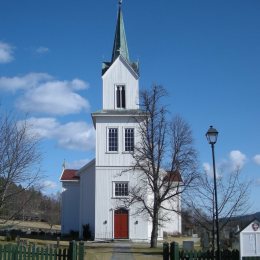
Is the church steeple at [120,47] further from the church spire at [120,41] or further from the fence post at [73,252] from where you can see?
the fence post at [73,252]

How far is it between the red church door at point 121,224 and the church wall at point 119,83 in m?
9.93

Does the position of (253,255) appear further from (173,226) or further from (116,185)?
(173,226)

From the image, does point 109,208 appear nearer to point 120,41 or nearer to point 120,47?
point 120,47

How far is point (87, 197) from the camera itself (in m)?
48.3

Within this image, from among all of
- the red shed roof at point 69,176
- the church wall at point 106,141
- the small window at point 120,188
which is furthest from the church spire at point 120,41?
the red shed roof at point 69,176

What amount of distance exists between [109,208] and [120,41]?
17.2 metres

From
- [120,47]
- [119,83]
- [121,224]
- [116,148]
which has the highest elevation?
[120,47]

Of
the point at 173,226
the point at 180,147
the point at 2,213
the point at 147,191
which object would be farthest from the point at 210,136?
the point at 173,226

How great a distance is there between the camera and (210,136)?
19.8 m

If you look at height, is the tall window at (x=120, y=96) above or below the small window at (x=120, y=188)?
above

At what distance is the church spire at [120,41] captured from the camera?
48094mm

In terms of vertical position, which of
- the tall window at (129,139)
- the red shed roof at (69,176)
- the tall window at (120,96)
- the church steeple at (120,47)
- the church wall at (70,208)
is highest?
the church steeple at (120,47)

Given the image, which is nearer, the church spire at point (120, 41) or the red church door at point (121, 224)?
the red church door at point (121, 224)

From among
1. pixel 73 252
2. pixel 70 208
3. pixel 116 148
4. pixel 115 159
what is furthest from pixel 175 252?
pixel 70 208
